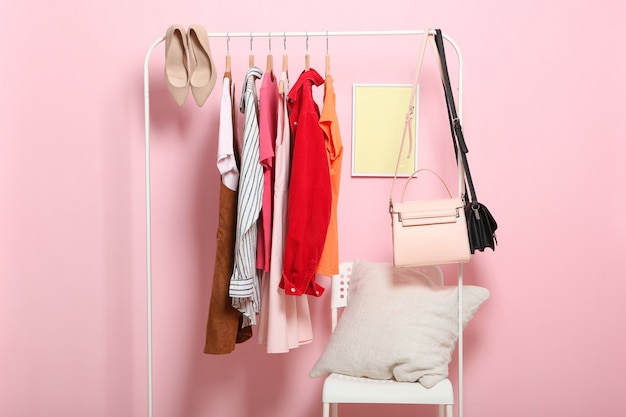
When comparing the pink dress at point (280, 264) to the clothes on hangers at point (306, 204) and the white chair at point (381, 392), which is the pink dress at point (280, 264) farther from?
the white chair at point (381, 392)

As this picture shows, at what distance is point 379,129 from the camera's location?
2836mm

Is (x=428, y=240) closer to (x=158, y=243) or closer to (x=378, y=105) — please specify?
(x=378, y=105)

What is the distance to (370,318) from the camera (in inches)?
95.1

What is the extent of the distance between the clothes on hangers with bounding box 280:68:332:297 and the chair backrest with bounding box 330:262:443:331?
351 millimetres

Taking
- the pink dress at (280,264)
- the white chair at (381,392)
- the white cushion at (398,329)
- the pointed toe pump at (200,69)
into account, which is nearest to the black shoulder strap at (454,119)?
the white cushion at (398,329)

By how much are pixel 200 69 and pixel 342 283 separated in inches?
38.2

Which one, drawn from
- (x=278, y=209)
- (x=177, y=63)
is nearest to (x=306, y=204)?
(x=278, y=209)
